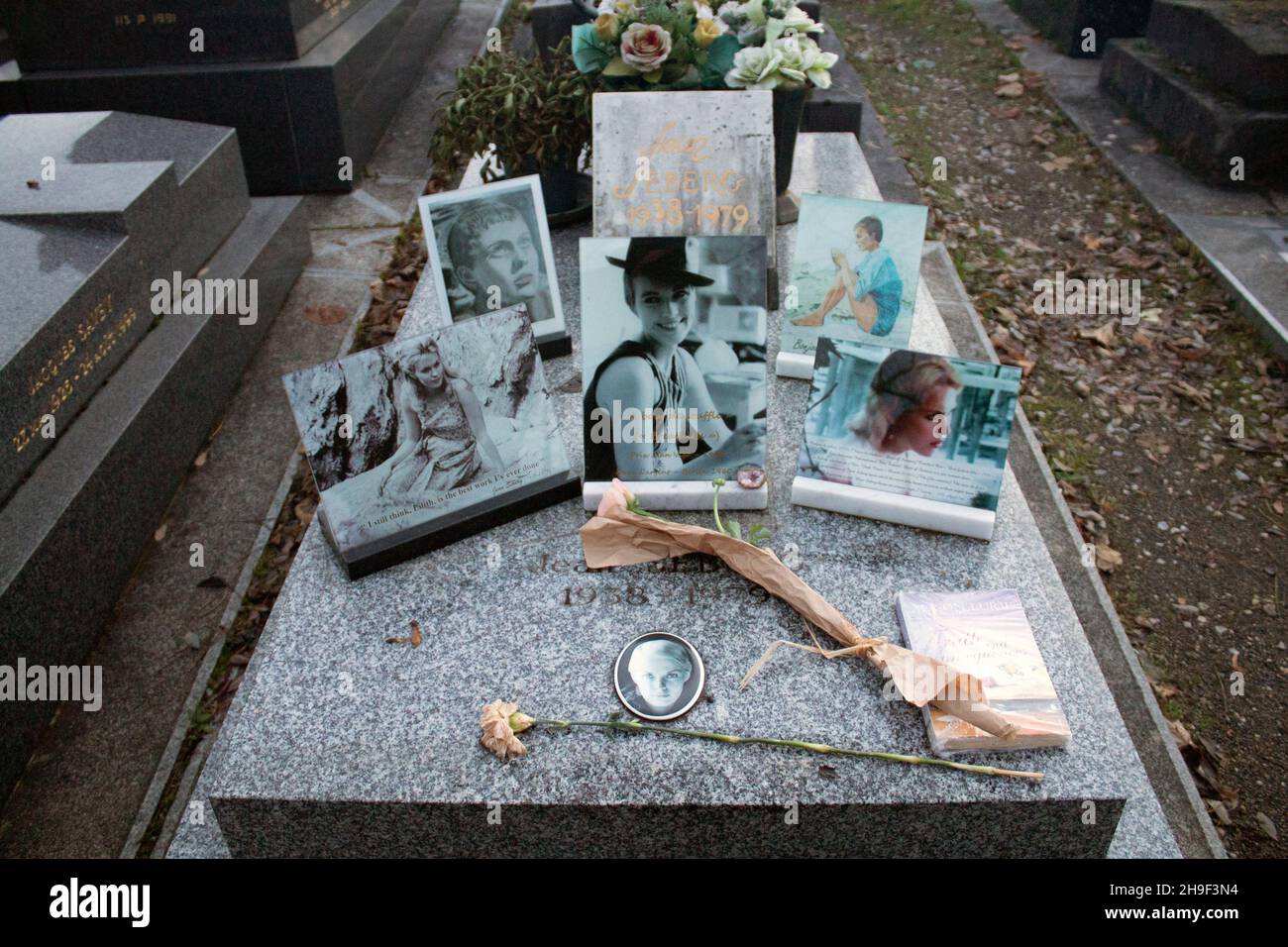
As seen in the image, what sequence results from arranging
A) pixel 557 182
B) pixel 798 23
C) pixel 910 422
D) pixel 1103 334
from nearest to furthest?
pixel 910 422 < pixel 798 23 < pixel 557 182 < pixel 1103 334

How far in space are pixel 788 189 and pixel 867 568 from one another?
2703 millimetres

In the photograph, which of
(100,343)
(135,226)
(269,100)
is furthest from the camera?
(269,100)

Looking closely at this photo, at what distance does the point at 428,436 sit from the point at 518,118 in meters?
2.17

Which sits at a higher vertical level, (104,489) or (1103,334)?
(104,489)

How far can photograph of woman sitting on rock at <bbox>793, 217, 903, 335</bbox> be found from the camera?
3.33 m

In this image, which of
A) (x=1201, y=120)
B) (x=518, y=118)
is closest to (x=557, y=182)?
(x=518, y=118)

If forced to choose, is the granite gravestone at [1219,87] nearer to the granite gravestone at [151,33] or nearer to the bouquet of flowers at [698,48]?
the bouquet of flowers at [698,48]

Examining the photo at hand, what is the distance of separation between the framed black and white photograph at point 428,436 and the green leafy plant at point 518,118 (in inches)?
74.8

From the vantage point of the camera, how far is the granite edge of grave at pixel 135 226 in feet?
10.4

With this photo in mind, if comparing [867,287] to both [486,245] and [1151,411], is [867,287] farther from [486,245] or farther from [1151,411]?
[1151,411]

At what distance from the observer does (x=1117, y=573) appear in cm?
356

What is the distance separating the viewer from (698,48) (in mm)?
4168

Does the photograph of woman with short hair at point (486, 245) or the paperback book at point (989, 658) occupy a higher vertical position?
the photograph of woman with short hair at point (486, 245)

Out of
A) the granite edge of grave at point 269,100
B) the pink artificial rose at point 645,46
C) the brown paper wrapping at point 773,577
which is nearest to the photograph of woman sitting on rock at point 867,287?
the brown paper wrapping at point 773,577
